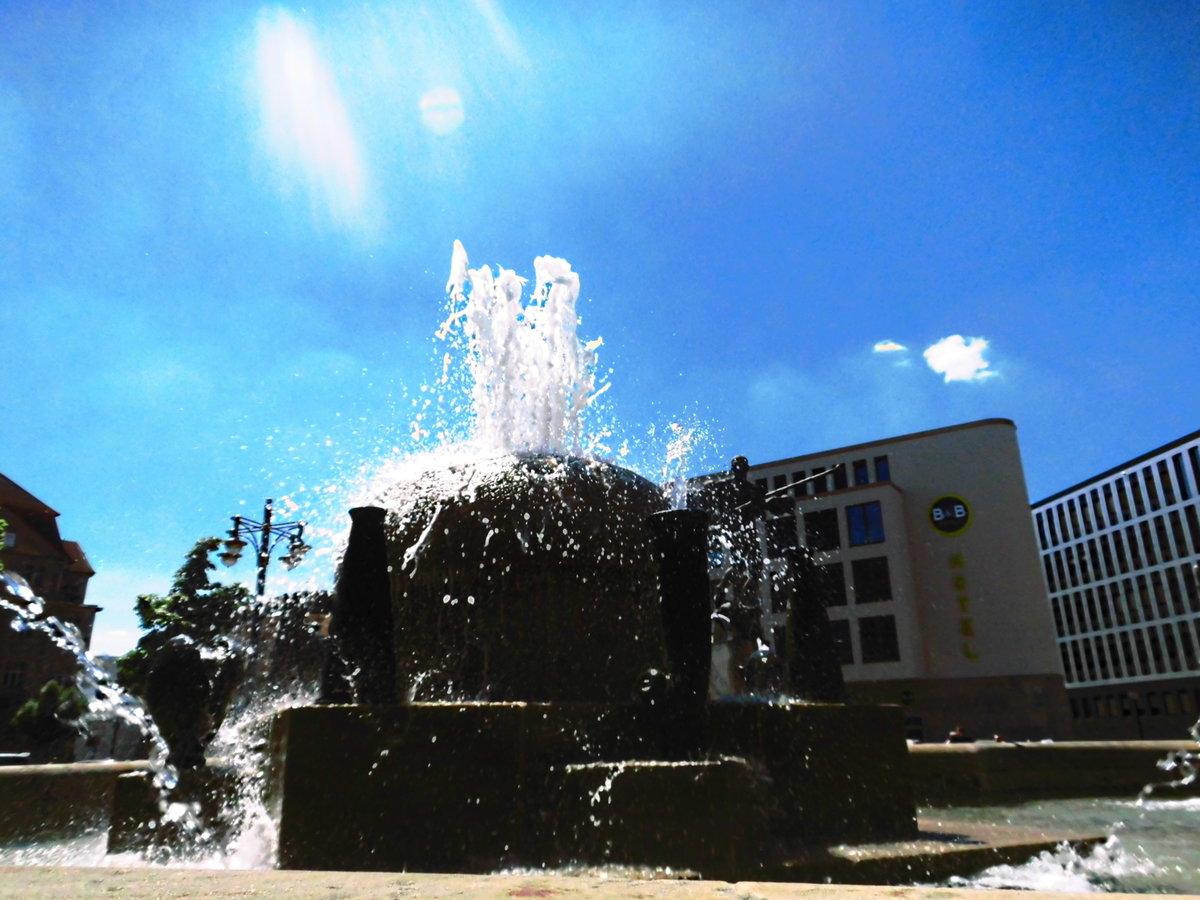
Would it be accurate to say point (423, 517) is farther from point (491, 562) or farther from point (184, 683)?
point (184, 683)

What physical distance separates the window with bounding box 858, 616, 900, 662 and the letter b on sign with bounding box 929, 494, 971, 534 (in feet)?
18.4

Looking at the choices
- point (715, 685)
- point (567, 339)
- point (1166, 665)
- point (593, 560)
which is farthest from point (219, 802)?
point (1166, 665)

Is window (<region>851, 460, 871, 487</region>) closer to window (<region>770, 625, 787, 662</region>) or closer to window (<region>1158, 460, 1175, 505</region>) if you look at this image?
window (<region>770, 625, 787, 662</region>)

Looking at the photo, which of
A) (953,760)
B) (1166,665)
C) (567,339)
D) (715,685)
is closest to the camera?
(953,760)

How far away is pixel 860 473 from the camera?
4459 cm

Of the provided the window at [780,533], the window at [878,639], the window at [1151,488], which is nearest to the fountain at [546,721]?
the window at [780,533]

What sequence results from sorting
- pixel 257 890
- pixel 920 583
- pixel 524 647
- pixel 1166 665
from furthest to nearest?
pixel 1166 665, pixel 920 583, pixel 524 647, pixel 257 890

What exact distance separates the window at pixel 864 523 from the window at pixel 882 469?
247cm

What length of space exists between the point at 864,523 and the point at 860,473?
3.58m

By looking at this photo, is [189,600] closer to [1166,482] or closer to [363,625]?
[363,625]

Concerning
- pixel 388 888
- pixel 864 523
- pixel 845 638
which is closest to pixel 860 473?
pixel 864 523

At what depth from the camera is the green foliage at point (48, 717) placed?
40812 millimetres

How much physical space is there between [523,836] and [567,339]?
7171 mm

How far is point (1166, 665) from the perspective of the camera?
59.9 m
